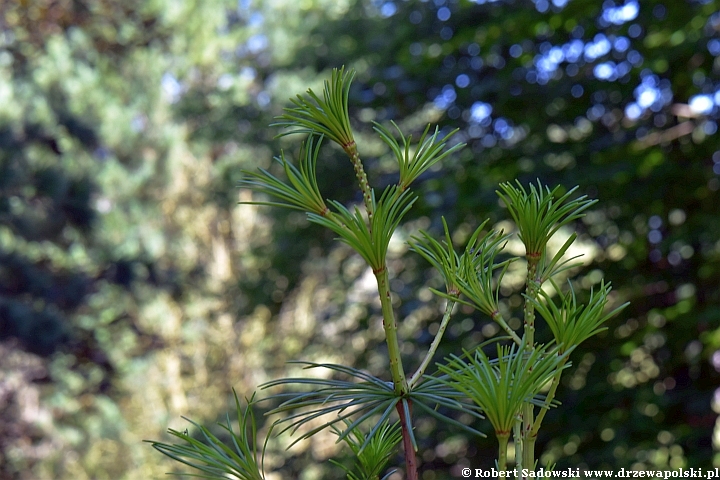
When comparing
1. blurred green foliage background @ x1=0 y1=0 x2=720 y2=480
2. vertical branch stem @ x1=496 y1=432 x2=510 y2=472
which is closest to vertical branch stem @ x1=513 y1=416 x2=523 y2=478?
vertical branch stem @ x1=496 y1=432 x2=510 y2=472

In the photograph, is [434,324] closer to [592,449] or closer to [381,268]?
[592,449]

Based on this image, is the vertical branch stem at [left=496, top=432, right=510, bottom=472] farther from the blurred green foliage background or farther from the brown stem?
the blurred green foliage background

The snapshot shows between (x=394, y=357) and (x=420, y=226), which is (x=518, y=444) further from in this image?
(x=420, y=226)

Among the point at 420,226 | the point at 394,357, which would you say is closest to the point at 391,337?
the point at 394,357

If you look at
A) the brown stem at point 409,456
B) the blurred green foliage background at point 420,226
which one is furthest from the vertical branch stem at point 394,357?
the blurred green foliage background at point 420,226

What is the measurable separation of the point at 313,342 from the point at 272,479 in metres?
1.58

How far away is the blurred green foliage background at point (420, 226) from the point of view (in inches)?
58.1

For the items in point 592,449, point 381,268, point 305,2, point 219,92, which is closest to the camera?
point 381,268

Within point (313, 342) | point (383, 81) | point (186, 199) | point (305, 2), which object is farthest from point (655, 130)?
point (186, 199)

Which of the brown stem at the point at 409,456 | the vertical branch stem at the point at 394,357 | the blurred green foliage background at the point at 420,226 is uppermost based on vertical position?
the blurred green foliage background at the point at 420,226

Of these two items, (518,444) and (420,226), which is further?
(420,226)

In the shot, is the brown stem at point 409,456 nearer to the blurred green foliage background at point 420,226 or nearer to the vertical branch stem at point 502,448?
the vertical branch stem at point 502,448

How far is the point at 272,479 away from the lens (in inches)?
157

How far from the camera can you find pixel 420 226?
1.97m
